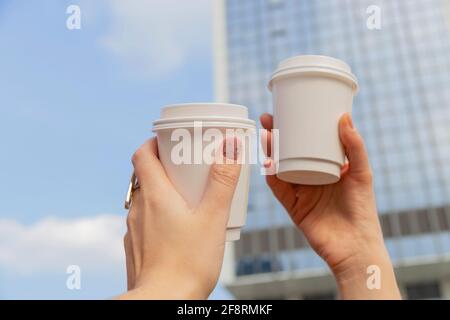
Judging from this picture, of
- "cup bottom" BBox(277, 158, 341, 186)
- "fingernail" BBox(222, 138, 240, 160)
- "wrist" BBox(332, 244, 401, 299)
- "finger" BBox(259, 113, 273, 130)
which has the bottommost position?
"wrist" BBox(332, 244, 401, 299)

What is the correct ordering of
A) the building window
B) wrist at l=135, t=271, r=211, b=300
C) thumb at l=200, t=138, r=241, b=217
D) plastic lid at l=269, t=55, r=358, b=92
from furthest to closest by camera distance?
the building window < plastic lid at l=269, t=55, r=358, b=92 < thumb at l=200, t=138, r=241, b=217 < wrist at l=135, t=271, r=211, b=300

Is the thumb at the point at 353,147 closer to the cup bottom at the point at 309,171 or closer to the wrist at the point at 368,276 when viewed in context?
the cup bottom at the point at 309,171

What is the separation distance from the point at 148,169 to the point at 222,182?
0.23 metres

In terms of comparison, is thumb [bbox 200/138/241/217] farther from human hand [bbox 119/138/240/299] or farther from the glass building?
the glass building

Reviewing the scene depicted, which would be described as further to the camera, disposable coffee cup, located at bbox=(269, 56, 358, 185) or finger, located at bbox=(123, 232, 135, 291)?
disposable coffee cup, located at bbox=(269, 56, 358, 185)

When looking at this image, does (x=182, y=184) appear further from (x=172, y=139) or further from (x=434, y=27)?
(x=434, y=27)

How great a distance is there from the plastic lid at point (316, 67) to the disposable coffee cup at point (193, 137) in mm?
273

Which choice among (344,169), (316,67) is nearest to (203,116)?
(316,67)

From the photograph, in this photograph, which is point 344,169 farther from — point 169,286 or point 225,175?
point 169,286

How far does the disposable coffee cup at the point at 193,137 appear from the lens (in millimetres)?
1369

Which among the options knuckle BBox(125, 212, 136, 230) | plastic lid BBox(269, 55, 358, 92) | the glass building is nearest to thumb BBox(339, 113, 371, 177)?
plastic lid BBox(269, 55, 358, 92)

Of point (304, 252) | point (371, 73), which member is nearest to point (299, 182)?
point (304, 252)

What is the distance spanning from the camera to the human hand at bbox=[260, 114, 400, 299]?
149 centimetres

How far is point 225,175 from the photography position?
4.04 ft
